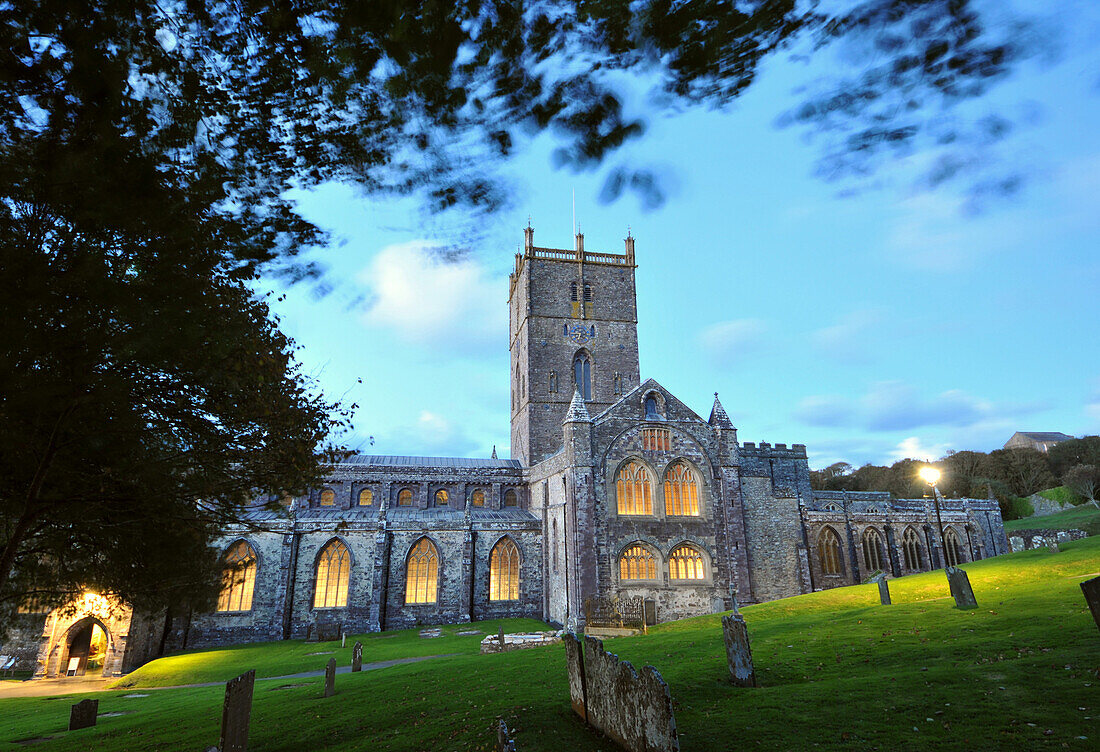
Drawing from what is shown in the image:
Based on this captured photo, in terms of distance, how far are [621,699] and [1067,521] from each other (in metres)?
58.5

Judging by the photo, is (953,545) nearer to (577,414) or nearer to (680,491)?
(680,491)

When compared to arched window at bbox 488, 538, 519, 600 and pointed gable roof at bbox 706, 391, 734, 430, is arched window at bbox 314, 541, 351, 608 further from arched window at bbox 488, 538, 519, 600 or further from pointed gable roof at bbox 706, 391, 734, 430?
pointed gable roof at bbox 706, 391, 734, 430

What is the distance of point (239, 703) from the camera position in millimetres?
8703

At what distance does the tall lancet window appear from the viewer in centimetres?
4012

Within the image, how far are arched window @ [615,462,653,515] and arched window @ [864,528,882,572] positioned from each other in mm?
16869

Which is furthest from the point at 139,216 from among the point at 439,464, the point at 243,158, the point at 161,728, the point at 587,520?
the point at 439,464

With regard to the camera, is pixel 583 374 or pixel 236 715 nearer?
pixel 236 715

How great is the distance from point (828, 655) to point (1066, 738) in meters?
6.13

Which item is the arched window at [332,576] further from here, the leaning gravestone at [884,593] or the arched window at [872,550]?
the arched window at [872,550]

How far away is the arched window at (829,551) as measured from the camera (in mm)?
33375

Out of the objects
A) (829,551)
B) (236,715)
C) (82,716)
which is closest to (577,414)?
(829,551)

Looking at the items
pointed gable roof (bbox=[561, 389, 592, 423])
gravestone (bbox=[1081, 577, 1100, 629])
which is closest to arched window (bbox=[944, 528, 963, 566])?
pointed gable roof (bbox=[561, 389, 592, 423])

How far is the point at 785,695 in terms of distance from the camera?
8.49 meters

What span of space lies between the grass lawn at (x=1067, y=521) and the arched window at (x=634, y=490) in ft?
113
